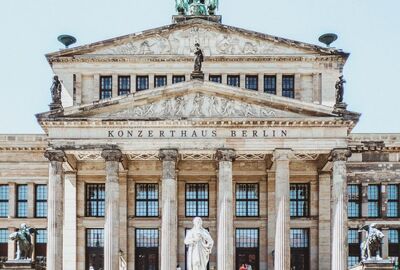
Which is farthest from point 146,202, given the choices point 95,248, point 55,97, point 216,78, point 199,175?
point 55,97

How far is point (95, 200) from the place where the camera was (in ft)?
201

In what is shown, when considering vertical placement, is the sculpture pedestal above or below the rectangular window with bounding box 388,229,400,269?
below

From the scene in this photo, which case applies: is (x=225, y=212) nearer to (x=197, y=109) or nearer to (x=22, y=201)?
(x=197, y=109)

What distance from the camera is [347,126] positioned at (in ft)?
180

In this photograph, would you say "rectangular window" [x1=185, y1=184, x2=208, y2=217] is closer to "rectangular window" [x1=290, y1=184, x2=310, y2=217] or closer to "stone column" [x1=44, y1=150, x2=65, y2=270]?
"rectangular window" [x1=290, y1=184, x2=310, y2=217]

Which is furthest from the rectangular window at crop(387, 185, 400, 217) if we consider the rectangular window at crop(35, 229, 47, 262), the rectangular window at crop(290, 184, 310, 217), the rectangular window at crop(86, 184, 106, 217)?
the rectangular window at crop(35, 229, 47, 262)

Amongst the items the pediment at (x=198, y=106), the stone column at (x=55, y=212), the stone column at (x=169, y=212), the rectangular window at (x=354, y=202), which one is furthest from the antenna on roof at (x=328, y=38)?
the stone column at (x=55, y=212)

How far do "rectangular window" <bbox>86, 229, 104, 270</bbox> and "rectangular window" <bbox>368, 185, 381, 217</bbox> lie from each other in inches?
719

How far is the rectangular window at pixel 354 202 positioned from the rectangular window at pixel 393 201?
80.0 inches

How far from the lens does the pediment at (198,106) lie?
54844mm

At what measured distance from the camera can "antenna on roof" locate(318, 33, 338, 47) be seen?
61375 millimetres

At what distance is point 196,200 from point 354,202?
10829 mm

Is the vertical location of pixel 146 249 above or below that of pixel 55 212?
below

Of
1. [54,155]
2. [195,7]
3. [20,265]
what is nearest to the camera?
[20,265]
